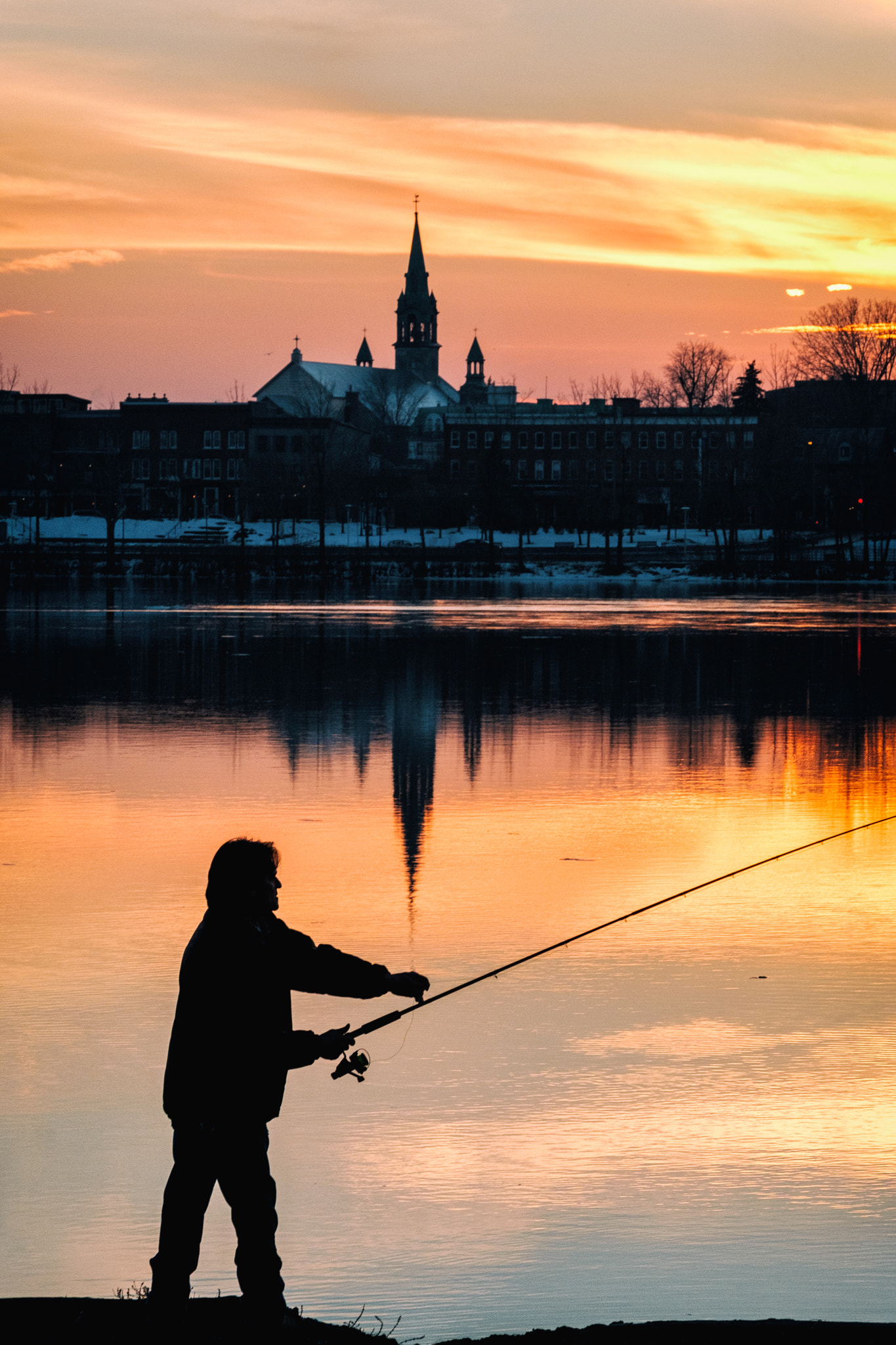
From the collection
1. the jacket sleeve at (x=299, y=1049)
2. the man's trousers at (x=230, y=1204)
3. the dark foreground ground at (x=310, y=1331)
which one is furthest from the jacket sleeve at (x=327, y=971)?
the dark foreground ground at (x=310, y=1331)

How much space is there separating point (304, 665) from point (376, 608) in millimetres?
20675

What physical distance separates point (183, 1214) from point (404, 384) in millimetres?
178721

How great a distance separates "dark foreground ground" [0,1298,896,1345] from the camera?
14.6 feet

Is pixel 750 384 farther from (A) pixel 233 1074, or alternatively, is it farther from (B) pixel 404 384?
(A) pixel 233 1074

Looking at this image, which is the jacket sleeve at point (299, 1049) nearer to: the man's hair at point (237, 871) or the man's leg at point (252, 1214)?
the man's leg at point (252, 1214)

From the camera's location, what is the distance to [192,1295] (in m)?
5.05

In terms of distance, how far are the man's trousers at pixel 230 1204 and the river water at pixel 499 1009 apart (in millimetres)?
478

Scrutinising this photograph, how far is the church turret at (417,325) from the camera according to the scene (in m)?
193

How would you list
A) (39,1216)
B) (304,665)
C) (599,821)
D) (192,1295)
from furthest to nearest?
(304,665), (599,821), (39,1216), (192,1295)

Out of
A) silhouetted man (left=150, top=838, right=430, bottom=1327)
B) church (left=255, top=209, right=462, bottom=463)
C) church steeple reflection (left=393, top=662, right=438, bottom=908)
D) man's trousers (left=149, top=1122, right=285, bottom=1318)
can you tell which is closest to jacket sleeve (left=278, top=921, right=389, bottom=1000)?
silhouetted man (left=150, top=838, right=430, bottom=1327)

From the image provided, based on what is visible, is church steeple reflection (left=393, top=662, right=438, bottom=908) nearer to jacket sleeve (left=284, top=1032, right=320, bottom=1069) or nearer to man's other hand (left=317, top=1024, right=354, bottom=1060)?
man's other hand (left=317, top=1024, right=354, bottom=1060)

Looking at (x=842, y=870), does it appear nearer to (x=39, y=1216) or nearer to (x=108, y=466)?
(x=39, y=1216)

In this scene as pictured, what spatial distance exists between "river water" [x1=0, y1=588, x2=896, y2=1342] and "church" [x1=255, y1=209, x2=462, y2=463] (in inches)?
4780

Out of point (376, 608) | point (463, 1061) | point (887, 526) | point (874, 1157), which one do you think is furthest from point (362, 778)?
point (887, 526)
